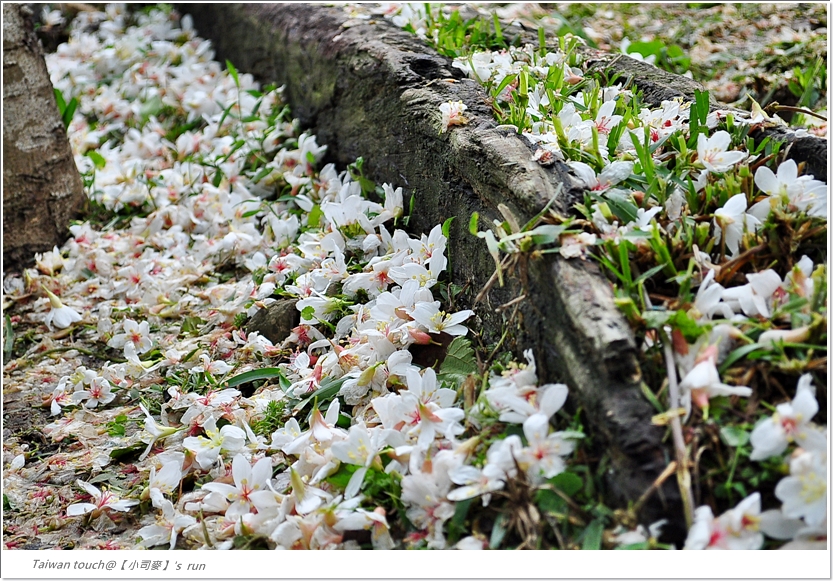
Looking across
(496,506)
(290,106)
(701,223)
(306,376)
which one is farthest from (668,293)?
(290,106)

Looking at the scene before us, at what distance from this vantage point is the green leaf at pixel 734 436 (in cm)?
119

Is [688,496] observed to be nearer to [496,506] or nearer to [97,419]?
[496,506]

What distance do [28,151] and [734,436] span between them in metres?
2.88

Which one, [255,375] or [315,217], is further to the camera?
[315,217]

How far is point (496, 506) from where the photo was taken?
1.36 metres

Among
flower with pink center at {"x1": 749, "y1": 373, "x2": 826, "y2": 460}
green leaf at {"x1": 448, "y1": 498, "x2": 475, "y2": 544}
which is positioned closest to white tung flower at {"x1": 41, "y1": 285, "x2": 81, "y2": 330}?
green leaf at {"x1": 448, "y1": 498, "x2": 475, "y2": 544}

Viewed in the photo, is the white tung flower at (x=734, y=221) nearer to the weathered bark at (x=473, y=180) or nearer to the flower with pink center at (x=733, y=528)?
the weathered bark at (x=473, y=180)

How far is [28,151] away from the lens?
294 centimetres

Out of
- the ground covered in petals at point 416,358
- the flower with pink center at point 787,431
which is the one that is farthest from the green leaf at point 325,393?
the flower with pink center at point 787,431

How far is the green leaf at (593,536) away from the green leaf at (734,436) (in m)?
0.26

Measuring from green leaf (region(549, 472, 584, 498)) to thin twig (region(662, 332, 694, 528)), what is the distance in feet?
0.57

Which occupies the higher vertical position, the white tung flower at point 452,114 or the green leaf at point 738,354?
the white tung flower at point 452,114

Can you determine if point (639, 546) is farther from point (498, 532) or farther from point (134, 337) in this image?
point (134, 337)

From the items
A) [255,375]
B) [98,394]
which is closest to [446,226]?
[255,375]
